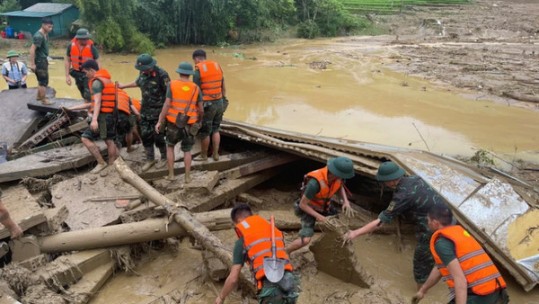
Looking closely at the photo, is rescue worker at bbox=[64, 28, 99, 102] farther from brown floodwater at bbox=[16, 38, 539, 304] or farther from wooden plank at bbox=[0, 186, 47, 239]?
brown floodwater at bbox=[16, 38, 539, 304]

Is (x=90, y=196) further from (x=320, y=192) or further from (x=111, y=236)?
(x=320, y=192)

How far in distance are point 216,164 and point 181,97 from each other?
1.37 m

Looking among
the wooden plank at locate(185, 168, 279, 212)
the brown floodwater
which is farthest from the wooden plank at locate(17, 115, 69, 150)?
the brown floodwater

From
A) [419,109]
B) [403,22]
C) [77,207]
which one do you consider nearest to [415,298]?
[77,207]

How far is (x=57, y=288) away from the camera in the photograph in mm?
4602

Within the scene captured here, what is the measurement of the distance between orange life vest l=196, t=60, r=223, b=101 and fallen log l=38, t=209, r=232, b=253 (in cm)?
209

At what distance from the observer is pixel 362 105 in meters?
13.6

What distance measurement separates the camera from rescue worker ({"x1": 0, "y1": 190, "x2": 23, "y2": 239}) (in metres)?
4.24

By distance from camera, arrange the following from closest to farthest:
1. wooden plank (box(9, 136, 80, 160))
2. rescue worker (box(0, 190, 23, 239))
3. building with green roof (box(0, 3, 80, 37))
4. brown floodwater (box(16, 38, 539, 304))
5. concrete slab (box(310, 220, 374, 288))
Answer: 1. rescue worker (box(0, 190, 23, 239))
2. concrete slab (box(310, 220, 374, 288))
3. brown floodwater (box(16, 38, 539, 304))
4. wooden plank (box(9, 136, 80, 160))
5. building with green roof (box(0, 3, 80, 37))

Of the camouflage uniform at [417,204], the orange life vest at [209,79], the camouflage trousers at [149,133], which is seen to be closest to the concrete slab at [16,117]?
the camouflage trousers at [149,133]

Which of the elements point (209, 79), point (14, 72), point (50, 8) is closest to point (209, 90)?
point (209, 79)

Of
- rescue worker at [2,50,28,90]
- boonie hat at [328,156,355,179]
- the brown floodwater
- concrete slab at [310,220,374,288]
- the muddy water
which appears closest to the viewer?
boonie hat at [328,156,355,179]

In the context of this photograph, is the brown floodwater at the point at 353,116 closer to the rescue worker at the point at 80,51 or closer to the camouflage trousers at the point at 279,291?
the camouflage trousers at the point at 279,291

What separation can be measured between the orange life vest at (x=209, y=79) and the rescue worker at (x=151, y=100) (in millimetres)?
522
